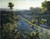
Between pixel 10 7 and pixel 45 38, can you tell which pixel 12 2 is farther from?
pixel 45 38

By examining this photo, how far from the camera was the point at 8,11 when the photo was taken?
196 centimetres

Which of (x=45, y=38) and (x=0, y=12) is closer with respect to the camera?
(x=45, y=38)

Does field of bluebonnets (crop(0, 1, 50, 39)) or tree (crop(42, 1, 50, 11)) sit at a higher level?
tree (crop(42, 1, 50, 11))

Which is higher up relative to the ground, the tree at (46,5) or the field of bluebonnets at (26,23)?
the tree at (46,5)

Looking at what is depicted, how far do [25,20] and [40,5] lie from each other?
0.57 metres

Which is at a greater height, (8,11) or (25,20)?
(8,11)

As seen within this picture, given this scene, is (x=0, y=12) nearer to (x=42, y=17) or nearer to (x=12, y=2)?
(x=12, y=2)

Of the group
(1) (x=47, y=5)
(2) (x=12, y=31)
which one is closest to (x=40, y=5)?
(1) (x=47, y=5)

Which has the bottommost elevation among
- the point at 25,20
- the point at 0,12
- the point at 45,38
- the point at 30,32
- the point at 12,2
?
the point at 45,38

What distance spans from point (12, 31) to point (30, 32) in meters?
0.50

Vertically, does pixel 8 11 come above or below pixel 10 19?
above

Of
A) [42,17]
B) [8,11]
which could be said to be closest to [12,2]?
[8,11]

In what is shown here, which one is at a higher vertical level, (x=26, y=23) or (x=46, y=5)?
(x=46, y=5)

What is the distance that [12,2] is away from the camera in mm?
1943
